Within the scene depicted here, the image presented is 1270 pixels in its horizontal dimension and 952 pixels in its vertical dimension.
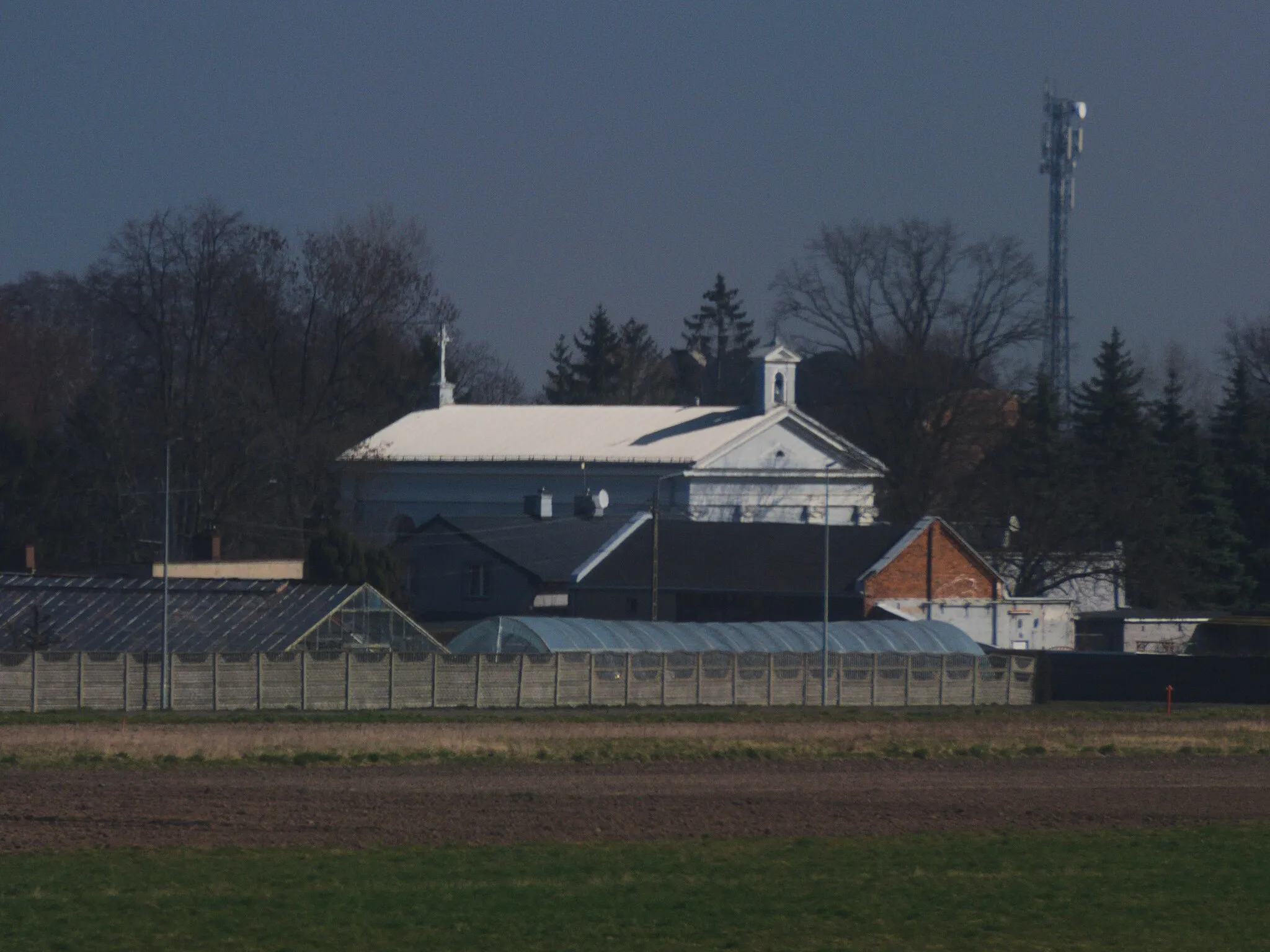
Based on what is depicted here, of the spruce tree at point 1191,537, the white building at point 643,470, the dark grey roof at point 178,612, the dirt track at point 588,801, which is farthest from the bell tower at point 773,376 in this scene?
the dirt track at point 588,801

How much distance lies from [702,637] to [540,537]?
1747 cm

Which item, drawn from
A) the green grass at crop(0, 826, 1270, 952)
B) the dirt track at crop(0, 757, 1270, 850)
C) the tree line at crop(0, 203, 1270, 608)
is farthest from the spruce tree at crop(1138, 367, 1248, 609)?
the green grass at crop(0, 826, 1270, 952)

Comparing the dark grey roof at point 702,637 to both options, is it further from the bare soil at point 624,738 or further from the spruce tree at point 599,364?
the spruce tree at point 599,364

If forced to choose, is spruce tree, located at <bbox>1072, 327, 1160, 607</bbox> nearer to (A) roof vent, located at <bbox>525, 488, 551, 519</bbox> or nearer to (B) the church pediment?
(B) the church pediment

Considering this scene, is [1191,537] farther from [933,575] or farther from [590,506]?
[590,506]

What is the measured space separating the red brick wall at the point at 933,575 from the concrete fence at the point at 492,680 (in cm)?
804

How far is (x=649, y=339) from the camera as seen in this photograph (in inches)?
5684

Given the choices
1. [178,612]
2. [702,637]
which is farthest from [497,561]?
[178,612]

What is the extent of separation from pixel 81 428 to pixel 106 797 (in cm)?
5631

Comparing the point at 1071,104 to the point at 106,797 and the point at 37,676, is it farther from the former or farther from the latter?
the point at 106,797

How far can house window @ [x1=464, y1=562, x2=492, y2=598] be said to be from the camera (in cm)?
6825

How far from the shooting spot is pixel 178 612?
49.5 meters

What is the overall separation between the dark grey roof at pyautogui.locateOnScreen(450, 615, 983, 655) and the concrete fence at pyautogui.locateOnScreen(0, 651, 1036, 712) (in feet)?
4.37

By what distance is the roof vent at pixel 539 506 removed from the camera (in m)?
72.8
